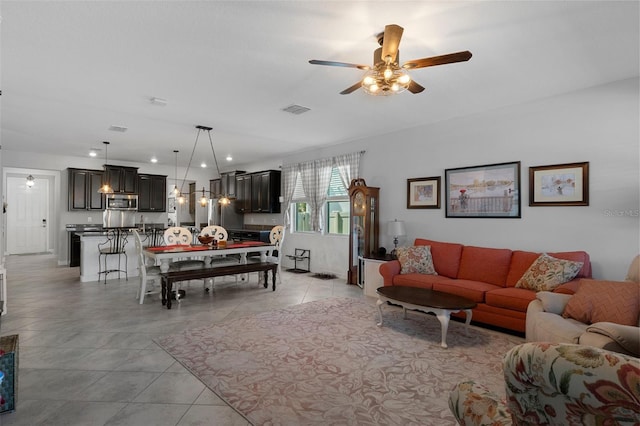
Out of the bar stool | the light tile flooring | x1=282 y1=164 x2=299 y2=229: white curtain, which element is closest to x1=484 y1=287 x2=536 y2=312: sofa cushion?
the light tile flooring

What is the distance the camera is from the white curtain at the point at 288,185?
7617 millimetres

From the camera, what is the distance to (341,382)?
2.48 metres

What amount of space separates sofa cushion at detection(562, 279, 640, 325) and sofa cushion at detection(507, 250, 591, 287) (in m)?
0.86

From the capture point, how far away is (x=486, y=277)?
13.4ft

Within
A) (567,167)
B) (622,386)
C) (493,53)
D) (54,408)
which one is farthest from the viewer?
(567,167)

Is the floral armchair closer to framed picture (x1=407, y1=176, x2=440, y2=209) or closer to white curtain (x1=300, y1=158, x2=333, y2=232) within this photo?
framed picture (x1=407, y1=176, x2=440, y2=209)

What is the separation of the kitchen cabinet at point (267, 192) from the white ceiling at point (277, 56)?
9.98ft

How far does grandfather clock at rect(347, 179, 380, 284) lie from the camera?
5613 millimetres

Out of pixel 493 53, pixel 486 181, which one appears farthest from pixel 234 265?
pixel 493 53

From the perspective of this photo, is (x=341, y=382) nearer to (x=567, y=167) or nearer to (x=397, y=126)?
(x=567, y=167)

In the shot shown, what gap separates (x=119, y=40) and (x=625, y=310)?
14.6 feet

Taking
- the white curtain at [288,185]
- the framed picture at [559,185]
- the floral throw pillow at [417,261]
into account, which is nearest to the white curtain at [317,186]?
the white curtain at [288,185]

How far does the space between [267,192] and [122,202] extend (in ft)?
12.5

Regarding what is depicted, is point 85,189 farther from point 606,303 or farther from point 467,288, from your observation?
point 606,303
